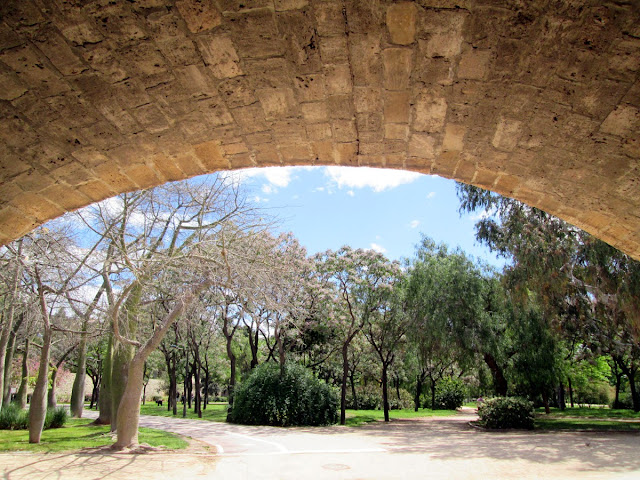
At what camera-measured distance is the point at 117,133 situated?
2.59m

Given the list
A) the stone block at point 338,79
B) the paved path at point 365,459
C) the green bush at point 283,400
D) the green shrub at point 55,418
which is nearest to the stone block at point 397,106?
the stone block at point 338,79

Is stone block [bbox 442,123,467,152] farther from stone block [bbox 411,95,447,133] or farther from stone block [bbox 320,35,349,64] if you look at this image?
stone block [bbox 320,35,349,64]

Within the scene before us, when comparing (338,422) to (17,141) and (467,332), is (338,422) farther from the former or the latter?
(17,141)

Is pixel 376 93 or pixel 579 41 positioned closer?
pixel 579 41

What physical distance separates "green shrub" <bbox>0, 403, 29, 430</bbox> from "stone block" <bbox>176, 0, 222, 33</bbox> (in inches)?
635

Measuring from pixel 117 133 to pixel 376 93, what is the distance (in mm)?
1695

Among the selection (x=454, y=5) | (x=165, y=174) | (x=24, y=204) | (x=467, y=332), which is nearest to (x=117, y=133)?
(x=165, y=174)

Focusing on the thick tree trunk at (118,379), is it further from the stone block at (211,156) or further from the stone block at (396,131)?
the stone block at (396,131)

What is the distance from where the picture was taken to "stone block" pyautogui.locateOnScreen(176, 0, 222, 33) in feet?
6.54

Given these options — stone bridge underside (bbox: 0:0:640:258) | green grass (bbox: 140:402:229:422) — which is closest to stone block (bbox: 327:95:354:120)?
stone bridge underside (bbox: 0:0:640:258)

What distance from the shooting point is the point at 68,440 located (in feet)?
34.6

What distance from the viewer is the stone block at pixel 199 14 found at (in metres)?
1.99

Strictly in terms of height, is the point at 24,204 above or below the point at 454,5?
below

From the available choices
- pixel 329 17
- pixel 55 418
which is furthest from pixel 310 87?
pixel 55 418
